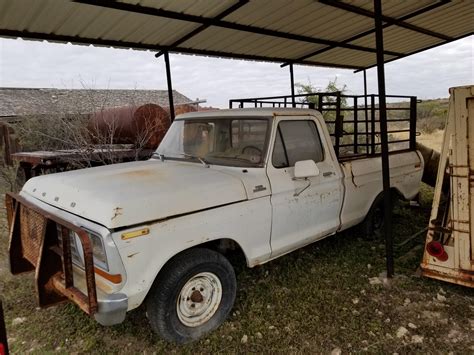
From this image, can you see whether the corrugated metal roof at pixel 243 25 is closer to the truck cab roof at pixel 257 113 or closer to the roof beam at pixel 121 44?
the roof beam at pixel 121 44

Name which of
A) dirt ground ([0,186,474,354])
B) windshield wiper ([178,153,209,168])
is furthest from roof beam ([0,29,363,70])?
dirt ground ([0,186,474,354])

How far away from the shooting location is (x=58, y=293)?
2.96 meters

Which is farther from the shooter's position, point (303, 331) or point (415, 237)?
point (415, 237)

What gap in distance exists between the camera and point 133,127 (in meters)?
9.14

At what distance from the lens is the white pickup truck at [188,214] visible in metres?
2.67

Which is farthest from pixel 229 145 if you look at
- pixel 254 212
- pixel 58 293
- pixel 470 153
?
pixel 470 153

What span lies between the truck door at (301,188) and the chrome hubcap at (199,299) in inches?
29.9

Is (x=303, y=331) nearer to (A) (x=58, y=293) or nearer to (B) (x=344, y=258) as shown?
(B) (x=344, y=258)

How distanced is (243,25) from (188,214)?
3.69 metres

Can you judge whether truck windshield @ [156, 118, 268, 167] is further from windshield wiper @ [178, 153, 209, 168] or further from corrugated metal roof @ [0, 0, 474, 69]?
corrugated metal roof @ [0, 0, 474, 69]

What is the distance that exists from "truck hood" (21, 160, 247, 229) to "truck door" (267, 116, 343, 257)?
1.87 feet

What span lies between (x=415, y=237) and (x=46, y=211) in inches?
201

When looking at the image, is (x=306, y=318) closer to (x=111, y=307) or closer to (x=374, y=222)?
(x=111, y=307)

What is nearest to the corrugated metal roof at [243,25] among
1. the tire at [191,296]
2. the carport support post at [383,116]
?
the carport support post at [383,116]
